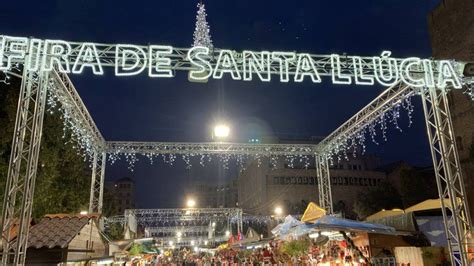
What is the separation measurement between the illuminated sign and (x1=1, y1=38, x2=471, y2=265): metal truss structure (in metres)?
0.07

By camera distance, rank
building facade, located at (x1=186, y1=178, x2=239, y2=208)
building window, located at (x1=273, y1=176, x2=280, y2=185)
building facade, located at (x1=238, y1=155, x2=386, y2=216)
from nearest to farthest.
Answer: building facade, located at (x1=238, y1=155, x2=386, y2=216) → building window, located at (x1=273, y1=176, x2=280, y2=185) → building facade, located at (x1=186, y1=178, x2=239, y2=208)

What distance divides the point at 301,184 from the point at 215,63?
58057 mm

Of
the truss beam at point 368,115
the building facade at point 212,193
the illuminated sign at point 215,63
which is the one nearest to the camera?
the illuminated sign at point 215,63

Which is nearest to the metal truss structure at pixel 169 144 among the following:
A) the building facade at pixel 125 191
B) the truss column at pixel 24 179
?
the truss column at pixel 24 179

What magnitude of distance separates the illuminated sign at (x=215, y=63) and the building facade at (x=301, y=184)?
53.7 meters

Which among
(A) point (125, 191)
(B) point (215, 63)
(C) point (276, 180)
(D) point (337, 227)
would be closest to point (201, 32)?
(B) point (215, 63)

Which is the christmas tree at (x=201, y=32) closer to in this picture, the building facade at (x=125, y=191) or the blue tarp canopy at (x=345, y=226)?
the blue tarp canopy at (x=345, y=226)

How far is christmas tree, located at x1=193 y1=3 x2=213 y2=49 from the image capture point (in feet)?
39.4

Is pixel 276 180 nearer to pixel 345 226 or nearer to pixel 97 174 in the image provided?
pixel 97 174

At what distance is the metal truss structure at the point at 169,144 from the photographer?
29.3ft

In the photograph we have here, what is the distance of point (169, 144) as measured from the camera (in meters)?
20.7

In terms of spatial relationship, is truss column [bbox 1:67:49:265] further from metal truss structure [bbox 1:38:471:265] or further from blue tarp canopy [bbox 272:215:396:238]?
blue tarp canopy [bbox 272:215:396:238]

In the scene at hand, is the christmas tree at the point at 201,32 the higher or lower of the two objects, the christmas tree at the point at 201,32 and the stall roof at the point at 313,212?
the higher

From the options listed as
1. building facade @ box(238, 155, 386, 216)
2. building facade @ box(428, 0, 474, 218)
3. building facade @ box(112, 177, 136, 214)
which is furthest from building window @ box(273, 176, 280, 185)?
building facade @ box(112, 177, 136, 214)
